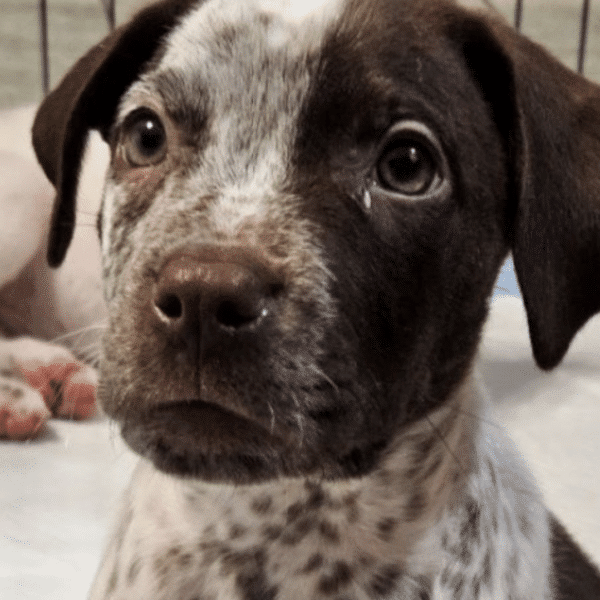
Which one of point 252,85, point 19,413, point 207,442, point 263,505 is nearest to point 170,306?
point 207,442

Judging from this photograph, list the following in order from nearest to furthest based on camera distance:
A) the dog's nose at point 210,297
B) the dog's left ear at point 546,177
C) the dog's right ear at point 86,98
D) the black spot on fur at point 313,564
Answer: the dog's nose at point 210,297 → the dog's left ear at point 546,177 → the black spot on fur at point 313,564 → the dog's right ear at point 86,98

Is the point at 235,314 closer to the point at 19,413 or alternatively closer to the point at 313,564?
the point at 313,564

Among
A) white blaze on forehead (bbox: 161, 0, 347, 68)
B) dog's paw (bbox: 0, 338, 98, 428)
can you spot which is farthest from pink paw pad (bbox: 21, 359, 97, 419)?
white blaze on forehead (bbox: 161, 0, 347, 68)

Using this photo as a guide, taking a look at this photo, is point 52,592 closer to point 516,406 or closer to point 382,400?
point 382,400

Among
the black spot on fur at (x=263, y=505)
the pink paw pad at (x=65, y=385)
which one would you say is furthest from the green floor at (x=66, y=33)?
the black spot on fur at (x=263, y=505)

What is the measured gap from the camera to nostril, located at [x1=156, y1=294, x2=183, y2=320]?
148 centimetres

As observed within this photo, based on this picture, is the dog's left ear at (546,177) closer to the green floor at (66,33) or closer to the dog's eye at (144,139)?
the dog's eye at (144,139)

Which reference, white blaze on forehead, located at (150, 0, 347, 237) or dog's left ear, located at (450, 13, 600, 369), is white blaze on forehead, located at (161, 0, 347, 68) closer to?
white blaze on forehead, located at (150, 0, 347, 237)

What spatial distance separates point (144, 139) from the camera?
1.93 metres

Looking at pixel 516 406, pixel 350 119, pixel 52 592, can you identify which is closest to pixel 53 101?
pixel 350 119

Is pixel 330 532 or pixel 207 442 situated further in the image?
pixel 330 532

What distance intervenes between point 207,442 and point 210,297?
0.27 meters

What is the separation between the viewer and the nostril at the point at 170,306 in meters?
1.48

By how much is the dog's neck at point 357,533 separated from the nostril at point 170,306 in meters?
0.53
